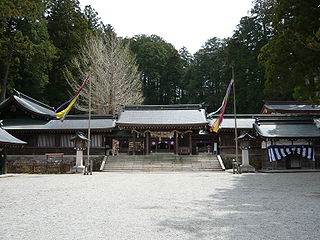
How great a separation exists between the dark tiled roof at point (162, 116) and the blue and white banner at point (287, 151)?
6.14 meters

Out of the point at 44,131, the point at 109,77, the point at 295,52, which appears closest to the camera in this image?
the point at 295,52

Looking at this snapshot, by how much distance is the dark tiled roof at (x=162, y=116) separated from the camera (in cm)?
2452

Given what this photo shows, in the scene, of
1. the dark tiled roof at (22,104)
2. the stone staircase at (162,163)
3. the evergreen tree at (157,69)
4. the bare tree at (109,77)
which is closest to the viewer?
the stone staircase at (162,163)

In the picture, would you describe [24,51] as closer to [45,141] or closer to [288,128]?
[45,141]

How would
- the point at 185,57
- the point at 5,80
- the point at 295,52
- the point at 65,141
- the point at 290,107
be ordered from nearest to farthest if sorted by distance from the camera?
the point at 295,52, the point at 65,141, the point at 5,80, the point at 290,107, the point at 185,57

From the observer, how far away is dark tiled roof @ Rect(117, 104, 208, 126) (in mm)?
24516

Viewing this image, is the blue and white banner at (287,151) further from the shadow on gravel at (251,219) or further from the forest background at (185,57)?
the shadow on gravel at (251,219)

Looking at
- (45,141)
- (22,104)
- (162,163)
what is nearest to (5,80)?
(22,104)

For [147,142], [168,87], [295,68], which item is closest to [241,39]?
[168,87]

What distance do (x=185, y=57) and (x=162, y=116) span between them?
101ft

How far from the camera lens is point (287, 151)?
20.4m

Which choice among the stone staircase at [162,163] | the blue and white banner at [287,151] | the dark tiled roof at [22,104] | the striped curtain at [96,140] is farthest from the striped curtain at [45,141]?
the blue and white banner at [287,151]

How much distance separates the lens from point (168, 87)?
49438 millimetres

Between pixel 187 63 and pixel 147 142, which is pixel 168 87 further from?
pixel 147 142
